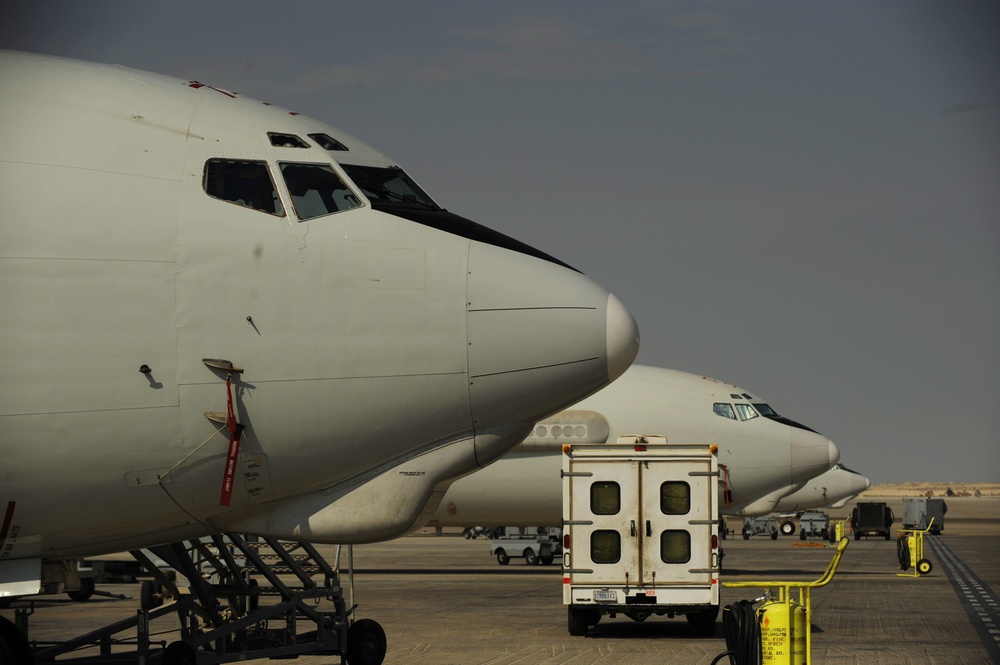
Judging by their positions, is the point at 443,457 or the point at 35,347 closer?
the point at 35,347

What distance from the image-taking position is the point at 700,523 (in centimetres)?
2111

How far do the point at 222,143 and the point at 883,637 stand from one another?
1524 cm

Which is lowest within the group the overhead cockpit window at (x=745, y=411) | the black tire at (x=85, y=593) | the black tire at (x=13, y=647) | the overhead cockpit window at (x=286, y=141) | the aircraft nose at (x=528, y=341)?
the black tire at (x=85, y=593)

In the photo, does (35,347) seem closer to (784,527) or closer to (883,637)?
(883,637)

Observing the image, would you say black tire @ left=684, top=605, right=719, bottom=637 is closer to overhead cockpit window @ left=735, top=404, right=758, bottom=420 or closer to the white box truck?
the white box truck

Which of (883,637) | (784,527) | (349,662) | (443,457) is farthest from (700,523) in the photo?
(784,527)

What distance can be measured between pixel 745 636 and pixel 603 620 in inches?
486

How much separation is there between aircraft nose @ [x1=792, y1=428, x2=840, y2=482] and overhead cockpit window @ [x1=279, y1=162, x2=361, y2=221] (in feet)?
86.9

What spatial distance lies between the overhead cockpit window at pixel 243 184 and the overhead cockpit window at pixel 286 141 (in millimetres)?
270

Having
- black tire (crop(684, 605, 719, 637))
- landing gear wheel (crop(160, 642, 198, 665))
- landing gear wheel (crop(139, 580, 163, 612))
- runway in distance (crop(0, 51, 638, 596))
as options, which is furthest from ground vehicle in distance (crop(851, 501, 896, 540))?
runway in distance (crop(0, 51, 638, 596))

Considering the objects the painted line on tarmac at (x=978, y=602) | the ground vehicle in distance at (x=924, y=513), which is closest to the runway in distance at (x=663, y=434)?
the painted line on tarmac at (x=978, y=602)

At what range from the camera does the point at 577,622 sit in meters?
21.9

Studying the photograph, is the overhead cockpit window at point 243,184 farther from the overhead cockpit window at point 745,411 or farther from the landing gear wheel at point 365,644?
the overhead cockpit window at point 745,411

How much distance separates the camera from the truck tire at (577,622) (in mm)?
21859
